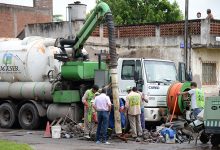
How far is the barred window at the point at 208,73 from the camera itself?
92.4 feet

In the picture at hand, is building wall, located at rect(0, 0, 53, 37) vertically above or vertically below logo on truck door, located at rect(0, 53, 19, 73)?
above

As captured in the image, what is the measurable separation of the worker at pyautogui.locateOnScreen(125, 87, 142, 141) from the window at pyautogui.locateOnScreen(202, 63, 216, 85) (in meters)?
11.9

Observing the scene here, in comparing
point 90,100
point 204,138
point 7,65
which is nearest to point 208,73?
point 7,65

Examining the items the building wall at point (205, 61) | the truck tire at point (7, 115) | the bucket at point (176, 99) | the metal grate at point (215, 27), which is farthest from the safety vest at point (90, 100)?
the metal grate at point (215, 27)

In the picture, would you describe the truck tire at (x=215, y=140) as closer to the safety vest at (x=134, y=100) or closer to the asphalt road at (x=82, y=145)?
the asphalt road at (x=82, y=145)

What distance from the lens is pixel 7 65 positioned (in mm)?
21297

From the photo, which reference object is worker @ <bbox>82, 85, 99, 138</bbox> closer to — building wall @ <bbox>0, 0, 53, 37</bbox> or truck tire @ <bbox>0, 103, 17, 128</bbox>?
truck tire @ <bbox>0, 103, 17, 128</bbox>

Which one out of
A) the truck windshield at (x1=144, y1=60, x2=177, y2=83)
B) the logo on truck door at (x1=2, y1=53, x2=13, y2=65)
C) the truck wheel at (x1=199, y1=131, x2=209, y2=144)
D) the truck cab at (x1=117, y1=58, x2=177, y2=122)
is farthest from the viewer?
the logo on truck door at (x1=2, y1=53, x2=13, y2=65)

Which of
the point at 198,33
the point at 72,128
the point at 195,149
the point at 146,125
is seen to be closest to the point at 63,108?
the point at 72,128

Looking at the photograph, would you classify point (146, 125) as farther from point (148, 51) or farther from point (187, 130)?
point (148, 51)

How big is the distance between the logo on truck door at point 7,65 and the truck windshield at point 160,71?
572 cm

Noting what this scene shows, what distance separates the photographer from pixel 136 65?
18.1m

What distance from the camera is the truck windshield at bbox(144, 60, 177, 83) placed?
59.2 feet

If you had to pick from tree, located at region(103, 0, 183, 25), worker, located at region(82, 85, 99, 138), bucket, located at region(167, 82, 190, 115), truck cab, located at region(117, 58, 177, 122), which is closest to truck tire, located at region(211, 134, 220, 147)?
bucket, located at region(167, 82, 190, 115)
